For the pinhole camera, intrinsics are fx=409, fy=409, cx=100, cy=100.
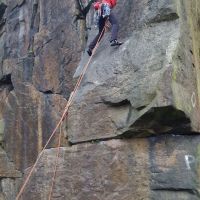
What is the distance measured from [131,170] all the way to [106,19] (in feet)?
9.45

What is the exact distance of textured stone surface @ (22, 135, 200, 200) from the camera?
224 inches

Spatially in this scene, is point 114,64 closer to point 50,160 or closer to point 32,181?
point 50,160

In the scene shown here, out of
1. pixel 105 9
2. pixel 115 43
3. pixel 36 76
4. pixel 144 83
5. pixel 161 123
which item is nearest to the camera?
pixel 161 123

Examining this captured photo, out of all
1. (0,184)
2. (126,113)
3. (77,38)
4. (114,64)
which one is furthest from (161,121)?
(0,184)

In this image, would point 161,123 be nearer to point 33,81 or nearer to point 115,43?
point 115,43

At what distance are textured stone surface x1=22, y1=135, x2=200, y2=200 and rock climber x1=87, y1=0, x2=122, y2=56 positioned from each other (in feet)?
6.11

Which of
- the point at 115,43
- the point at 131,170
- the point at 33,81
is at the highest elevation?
the point at 115,43

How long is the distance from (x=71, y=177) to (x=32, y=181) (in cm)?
83

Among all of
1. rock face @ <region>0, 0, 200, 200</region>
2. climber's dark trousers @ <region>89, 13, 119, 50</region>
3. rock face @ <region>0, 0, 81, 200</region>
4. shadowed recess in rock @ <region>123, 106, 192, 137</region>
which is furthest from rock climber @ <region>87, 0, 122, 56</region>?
shadowed recess in rock @ <region>123, 106, 192, 137</region>

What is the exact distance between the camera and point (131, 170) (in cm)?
593

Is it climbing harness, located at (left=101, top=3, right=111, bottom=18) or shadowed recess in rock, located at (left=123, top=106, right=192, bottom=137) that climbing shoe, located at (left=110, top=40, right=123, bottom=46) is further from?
shadowed recess in rock, located at (left=123, top=106, right=192, bottom=137)

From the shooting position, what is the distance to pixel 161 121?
582 cm

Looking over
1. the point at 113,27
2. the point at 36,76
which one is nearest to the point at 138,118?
the point at 113,27

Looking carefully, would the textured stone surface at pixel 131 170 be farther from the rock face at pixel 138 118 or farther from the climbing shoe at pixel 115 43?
the climbing shoe at pixel 115 43
